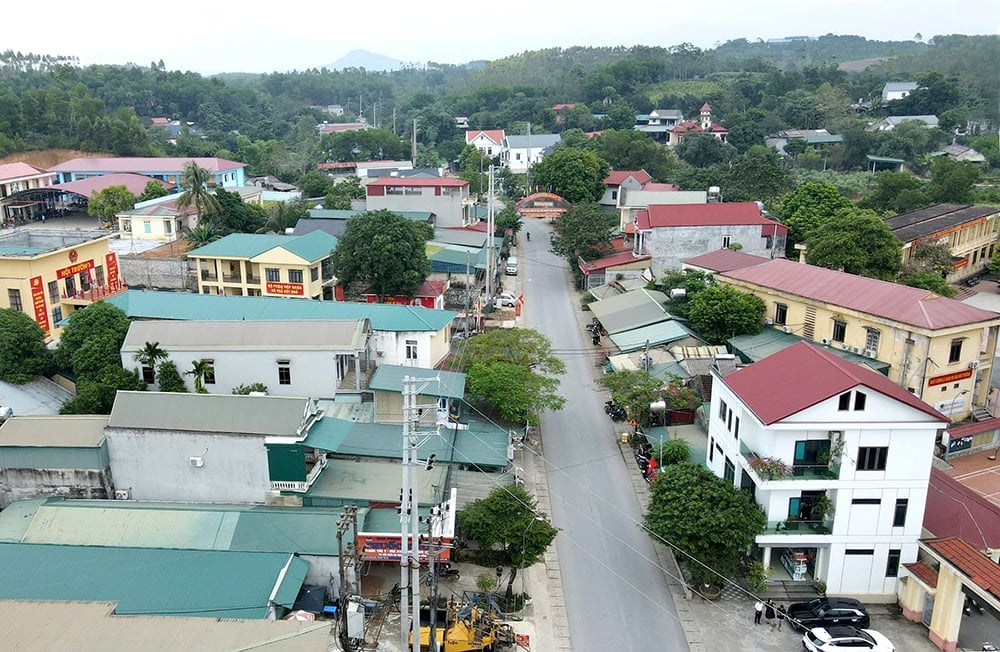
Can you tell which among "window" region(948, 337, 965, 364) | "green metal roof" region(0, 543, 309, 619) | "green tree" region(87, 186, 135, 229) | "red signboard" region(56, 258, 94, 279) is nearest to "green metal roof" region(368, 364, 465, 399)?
"green metal roof" region(0, 543, 309, 619)

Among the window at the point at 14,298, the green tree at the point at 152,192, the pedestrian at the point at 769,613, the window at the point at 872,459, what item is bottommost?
the pedestrian at the point at 769,613

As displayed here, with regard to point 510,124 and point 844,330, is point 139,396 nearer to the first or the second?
point 844,330

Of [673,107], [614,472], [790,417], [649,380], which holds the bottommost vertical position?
[614,472]

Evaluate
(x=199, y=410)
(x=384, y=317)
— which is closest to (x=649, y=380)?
(x=384, y=317)

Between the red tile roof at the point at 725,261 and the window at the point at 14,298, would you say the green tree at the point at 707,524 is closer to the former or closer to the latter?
the red tile roof at the point at 725,261

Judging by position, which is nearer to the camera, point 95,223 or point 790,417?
point 790,417

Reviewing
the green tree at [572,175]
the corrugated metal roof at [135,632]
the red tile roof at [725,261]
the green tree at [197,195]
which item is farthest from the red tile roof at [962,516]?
the green tree at [572,175]
